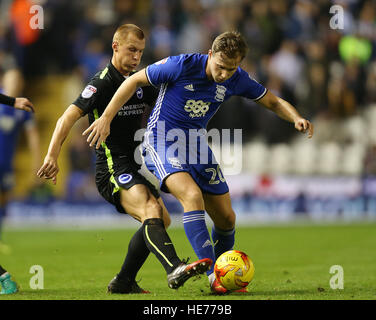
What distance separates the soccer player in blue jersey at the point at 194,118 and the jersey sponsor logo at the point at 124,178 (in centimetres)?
19

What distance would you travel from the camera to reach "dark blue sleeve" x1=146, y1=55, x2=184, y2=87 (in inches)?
235

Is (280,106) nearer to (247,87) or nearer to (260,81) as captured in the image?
(247,87)

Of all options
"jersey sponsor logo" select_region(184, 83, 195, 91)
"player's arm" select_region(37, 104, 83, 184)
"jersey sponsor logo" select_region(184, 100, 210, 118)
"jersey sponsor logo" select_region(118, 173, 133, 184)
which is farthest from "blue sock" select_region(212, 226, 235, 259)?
"player's arm" select_region(37, 104, 83, 184)

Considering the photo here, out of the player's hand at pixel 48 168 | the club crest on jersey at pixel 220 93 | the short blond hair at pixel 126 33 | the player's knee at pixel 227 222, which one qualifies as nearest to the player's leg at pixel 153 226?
the player's knee at pixel 227 222

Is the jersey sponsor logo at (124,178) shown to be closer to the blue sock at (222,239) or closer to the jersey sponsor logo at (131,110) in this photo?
the jersey sponsor logo at (131,110)

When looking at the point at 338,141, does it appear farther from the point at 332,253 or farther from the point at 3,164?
the point at 3,164

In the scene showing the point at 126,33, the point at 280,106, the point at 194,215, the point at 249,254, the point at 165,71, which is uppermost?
the point at 126,33

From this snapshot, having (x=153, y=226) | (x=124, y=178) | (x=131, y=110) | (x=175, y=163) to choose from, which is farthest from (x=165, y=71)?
(x=153, y=226)

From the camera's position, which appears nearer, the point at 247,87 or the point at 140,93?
the point at 247,87

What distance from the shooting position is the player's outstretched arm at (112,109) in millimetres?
5648

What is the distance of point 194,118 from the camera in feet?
20.6

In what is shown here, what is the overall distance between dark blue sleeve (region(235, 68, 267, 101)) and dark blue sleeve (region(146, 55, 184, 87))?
60 centimetres

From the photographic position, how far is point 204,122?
642cm

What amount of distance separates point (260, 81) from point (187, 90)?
1172cm
